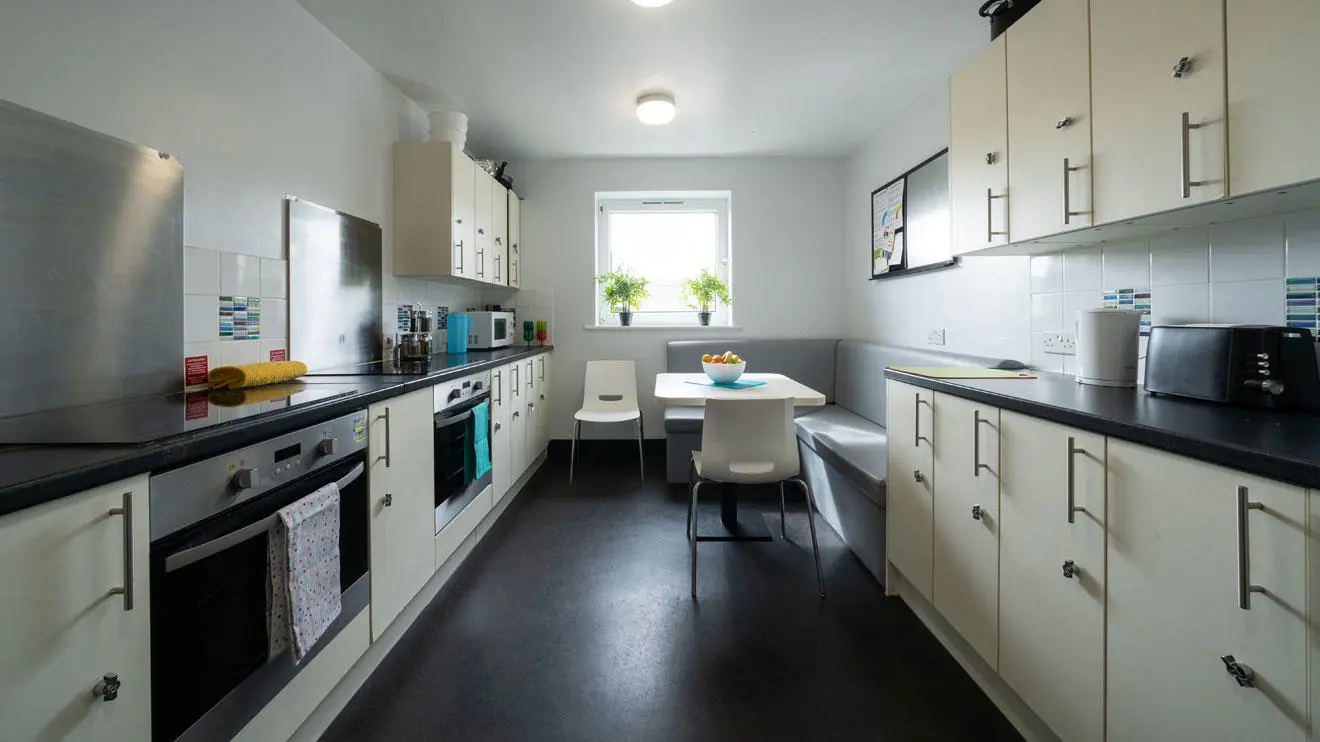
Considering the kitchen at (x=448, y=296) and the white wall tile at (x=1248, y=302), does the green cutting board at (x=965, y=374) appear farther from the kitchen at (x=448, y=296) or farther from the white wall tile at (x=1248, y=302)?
the white wall tile at (x=1248, y=302)

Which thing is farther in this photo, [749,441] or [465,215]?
[465,215]

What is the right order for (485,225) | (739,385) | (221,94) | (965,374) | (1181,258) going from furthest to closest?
(485,225) < (739,385) < (965,374) < (221,94) < (1181,258)

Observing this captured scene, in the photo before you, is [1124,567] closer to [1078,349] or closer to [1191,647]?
[1191,647]

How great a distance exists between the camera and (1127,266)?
1.85 meters

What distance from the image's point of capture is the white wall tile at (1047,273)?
2219 mm

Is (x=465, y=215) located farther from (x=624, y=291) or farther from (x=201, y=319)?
(x=201, y=319)

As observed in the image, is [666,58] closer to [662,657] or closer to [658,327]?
[658,327]

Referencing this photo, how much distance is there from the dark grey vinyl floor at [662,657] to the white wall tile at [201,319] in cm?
126

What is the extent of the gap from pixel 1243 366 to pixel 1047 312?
1.14 m

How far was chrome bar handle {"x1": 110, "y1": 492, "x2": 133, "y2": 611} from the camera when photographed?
903mm

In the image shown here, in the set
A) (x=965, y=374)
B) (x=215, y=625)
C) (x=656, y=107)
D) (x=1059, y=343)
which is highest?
(x=656, y=107)

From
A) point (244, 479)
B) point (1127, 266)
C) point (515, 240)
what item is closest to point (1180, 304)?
point (1127, 266)

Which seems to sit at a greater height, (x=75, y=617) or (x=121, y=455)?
(x=121, y=455)

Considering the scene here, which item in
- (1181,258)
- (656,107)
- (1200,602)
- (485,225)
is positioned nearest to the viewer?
(1200,602)
